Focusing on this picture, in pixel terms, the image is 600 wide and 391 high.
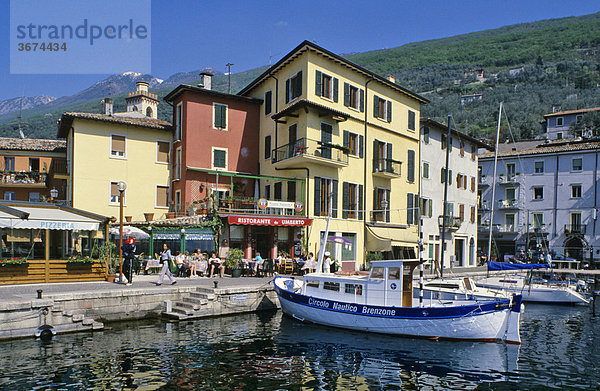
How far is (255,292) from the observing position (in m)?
21.9

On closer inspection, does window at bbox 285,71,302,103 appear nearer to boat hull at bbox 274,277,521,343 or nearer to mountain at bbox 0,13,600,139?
boat hull at bbox 274,277,521,343

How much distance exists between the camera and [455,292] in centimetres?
1969

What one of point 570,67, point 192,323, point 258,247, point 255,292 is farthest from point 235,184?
point 570,67

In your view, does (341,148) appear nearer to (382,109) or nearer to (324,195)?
(324,195)

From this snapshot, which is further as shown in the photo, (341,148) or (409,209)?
(409,209)

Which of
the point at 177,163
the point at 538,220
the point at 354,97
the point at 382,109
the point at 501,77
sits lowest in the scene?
the point at 538,220

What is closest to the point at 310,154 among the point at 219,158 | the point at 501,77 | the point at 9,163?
the point at 219,158

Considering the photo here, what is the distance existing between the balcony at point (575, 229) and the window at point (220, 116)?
3927 centimetres

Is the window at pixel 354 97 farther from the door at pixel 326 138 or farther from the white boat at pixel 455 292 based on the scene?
the white boat at pixel 455 292

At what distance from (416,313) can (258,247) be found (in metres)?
15.4

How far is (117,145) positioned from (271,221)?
1364 centimetres

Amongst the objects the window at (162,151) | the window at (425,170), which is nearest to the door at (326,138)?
the window at (162,151)

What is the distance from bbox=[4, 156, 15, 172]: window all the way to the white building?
34685mm

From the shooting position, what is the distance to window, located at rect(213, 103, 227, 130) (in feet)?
112
